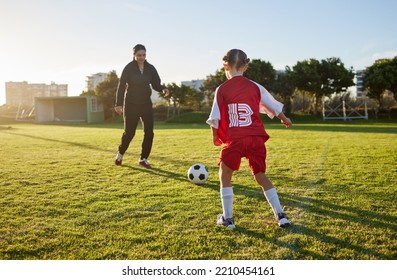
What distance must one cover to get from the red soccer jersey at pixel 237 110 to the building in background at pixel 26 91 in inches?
2392

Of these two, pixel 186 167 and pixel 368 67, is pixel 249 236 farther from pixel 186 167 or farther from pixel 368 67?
pixel 368 67

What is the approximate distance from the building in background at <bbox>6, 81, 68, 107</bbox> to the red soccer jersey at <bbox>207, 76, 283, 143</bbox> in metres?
60.8

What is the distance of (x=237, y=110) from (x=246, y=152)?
39 cm

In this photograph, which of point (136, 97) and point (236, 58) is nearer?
point (236, 58)

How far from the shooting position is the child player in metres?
3.08

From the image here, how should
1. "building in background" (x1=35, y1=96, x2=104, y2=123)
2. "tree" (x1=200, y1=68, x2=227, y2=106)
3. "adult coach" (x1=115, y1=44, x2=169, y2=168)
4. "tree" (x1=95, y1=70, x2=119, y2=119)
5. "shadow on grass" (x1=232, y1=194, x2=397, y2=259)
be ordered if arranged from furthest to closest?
1. "tree" (x1=95, y1=70, x2=119, y2=119)
2. "building in background" (x1=35, y1=96, x2=104, y2=123)
3. "tree" (x1=200, y1=68, x2=227, y2=106)
4. "adult coach" (x1=115, y1=44, x2=169, y2=168)
5. "shadow on grass" (x1=232, y1=194, x2=397, y2=259)

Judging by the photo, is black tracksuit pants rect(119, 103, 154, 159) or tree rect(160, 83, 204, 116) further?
tree rect(160, 83, 204, 116)

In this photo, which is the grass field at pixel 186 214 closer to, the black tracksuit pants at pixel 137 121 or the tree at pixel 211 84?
the black tracksuit pants at pixel 137 121

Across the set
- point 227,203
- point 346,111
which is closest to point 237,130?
point 227,203

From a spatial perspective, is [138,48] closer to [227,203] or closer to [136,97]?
[136,97]

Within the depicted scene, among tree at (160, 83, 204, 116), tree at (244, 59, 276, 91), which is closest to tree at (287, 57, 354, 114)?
tree at (244, 59, 276, 91)

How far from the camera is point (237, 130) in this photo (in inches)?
122

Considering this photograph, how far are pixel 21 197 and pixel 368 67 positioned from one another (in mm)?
32391

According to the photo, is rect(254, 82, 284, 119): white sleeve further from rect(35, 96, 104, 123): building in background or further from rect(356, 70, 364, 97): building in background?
rect(35, 96, 104, 123): building in background
